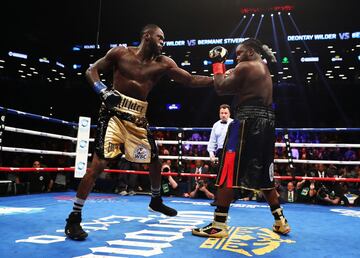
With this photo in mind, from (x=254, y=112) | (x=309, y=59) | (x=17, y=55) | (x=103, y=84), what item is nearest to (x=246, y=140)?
(x=254, y=112)

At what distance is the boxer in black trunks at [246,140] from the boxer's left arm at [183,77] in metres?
0.25

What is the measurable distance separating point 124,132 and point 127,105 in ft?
0.58

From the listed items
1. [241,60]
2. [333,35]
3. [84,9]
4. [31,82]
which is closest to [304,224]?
[241,60]

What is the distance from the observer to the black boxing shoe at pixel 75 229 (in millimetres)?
1711

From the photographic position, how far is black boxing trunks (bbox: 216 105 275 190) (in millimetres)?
2000

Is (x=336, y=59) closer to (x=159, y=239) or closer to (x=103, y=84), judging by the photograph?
(x=103, y=84)

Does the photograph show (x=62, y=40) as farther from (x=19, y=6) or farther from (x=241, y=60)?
(x=241, y=60)

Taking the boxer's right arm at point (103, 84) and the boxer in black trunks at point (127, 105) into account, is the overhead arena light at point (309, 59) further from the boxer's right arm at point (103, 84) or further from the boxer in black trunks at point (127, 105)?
the boxer's right arm at point (103, 84)

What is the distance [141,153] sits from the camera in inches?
86.0

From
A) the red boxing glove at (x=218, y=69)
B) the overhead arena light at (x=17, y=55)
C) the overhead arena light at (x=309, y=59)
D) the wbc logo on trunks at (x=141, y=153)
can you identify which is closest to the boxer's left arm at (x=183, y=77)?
the red boxing glove at (x=218, y=69)

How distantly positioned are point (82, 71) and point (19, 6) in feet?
22.8

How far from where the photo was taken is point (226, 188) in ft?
6.61

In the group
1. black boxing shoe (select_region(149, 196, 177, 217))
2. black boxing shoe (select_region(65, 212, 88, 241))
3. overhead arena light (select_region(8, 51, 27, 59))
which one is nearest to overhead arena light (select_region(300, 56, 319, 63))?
overhead arena light (select_region(8, 51, 27, 59))

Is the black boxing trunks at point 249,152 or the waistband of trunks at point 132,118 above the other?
the waistband of trunks at point 132,118
